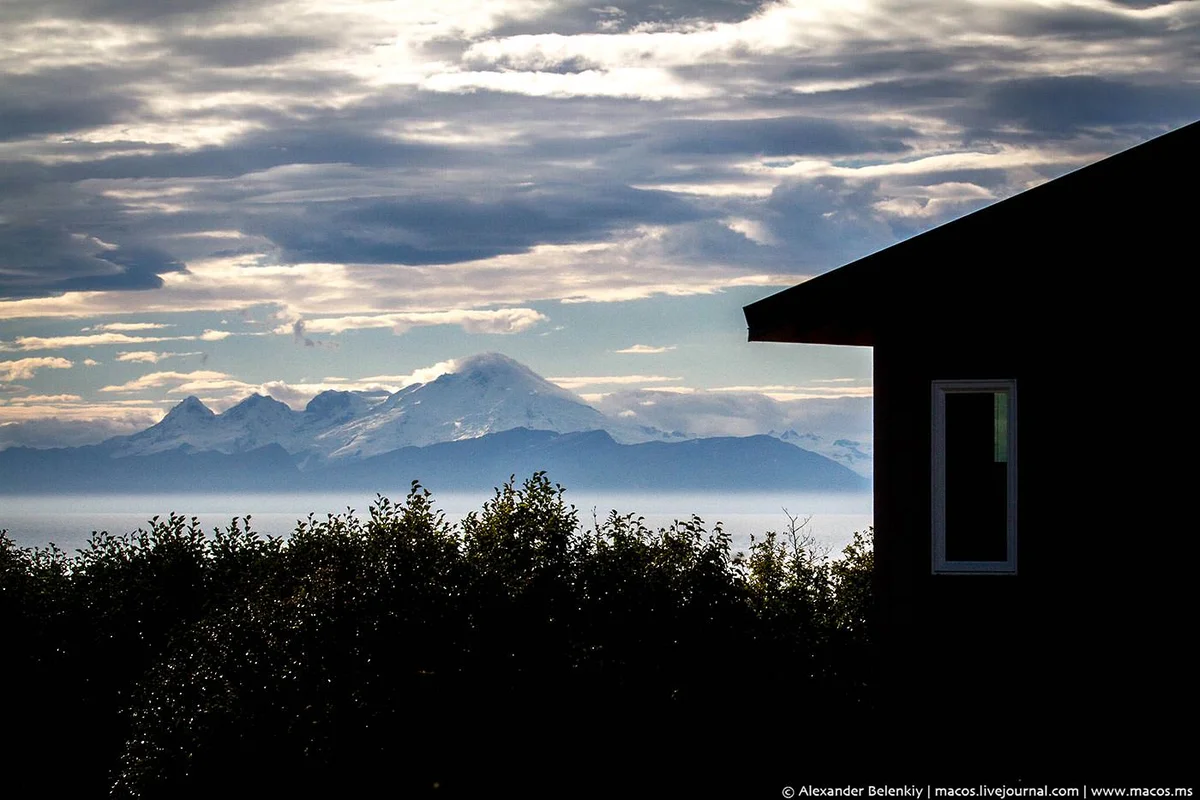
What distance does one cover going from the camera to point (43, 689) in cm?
1420

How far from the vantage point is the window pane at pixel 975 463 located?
11.8 m

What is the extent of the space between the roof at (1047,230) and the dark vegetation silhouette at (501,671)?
3795mm

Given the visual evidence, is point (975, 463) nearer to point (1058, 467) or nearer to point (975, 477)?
point (975, 477)

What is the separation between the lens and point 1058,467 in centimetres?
938

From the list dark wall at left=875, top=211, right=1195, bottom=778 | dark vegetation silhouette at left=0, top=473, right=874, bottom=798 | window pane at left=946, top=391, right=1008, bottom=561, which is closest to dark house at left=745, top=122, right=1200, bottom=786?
dark wall at left=875, top=211, right=1195, bottom=778

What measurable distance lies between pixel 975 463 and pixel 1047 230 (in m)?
3.40

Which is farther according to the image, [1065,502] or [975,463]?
[975,463]

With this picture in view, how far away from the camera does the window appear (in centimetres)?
945

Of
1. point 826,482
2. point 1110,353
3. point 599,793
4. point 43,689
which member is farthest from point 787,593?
point 826,482

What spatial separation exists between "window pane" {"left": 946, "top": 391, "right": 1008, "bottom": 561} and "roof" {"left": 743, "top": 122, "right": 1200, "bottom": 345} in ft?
7.75

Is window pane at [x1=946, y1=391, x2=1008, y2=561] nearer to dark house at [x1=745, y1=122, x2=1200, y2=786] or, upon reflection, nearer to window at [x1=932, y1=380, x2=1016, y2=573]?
window at [x1=932, y1=380, x2=1016, y2=573]

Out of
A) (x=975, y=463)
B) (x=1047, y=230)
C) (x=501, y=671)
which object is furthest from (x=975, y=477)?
(x=501, y=671)

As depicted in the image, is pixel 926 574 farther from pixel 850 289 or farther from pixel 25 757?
pixel 25 757

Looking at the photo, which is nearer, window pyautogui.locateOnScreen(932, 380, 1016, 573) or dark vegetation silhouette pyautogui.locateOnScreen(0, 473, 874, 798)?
window pyautogui.locateOnScreen(932, 380, 1016, 573)
